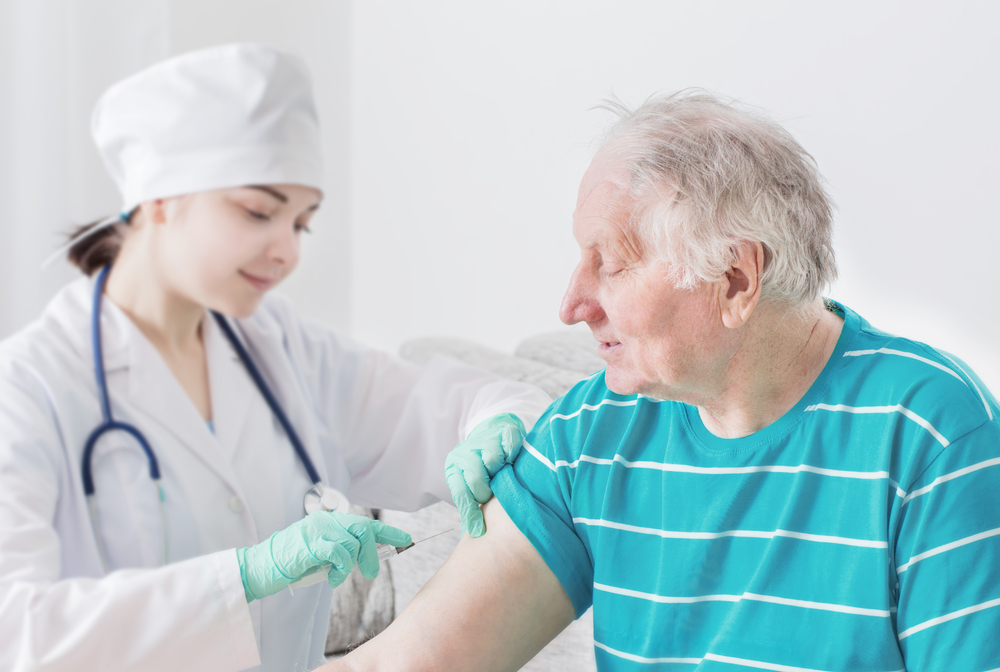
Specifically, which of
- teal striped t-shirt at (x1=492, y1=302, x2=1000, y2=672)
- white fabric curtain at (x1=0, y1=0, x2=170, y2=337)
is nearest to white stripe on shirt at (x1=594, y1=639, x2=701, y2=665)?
teal striped t-shirt at (x1=492, y1=302, x2=1000, y2=672)

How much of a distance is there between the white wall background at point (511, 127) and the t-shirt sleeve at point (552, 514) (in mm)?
418

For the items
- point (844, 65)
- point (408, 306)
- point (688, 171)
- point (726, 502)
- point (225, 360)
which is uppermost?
point (844, 65)

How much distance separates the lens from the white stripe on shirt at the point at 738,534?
81cm

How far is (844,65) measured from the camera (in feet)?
3.92

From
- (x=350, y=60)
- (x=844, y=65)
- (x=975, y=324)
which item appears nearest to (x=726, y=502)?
(x=975, y=324)

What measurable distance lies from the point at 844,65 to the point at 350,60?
208 cm

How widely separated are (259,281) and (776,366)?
1.02m

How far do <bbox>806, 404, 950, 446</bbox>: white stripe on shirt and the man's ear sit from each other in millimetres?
131

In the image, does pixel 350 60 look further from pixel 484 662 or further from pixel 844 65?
pixel 484 662

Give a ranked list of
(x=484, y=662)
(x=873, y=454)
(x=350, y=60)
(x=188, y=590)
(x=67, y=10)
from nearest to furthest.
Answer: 1. (x=873, y=454)
2. (x=484, y=662)
3. (x=188, y=590)
4. (x=67, y=10)
5. (x=350, y=60)

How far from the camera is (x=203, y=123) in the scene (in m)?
1.44

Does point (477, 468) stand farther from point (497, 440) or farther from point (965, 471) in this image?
point (965, 471)

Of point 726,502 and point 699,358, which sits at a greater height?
point 699,358

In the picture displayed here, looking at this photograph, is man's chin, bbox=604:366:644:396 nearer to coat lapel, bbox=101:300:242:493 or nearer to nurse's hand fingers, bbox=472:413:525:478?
nurse's hand fingers, bbox=472:413:525:478
